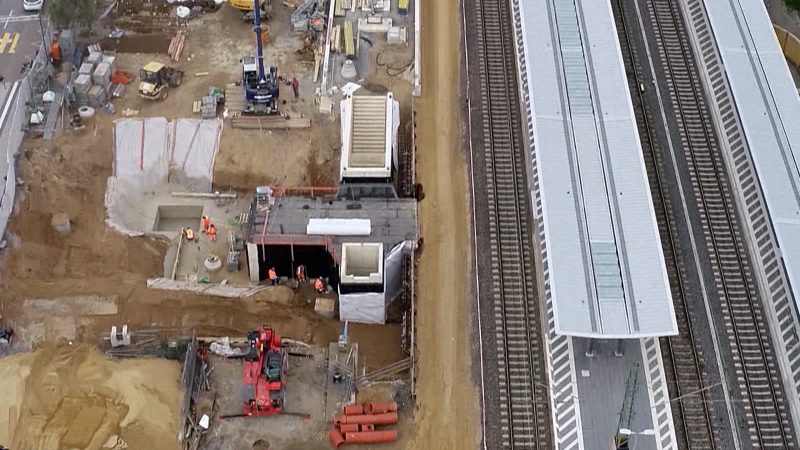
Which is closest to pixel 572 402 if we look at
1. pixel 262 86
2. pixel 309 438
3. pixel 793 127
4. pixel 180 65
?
pixel 309 438

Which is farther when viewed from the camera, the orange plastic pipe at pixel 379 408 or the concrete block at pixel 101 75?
the concrete block at pixel 101 75

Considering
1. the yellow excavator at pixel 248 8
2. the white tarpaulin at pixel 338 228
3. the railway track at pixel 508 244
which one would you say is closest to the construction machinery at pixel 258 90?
the yellow excavator at pixel 248 8

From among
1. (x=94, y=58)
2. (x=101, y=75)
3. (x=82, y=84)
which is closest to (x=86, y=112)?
(x=82, y=84)

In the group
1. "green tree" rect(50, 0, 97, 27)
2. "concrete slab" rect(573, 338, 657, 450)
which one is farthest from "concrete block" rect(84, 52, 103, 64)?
"concrete slab" rect(573, 338, 657, 450)

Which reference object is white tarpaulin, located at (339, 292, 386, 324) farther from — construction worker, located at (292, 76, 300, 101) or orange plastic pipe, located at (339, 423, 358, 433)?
construction worker, located at (292, 76, 300, 101)

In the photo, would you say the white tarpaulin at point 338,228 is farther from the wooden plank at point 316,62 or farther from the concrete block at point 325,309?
the wooden plank at point 316,62

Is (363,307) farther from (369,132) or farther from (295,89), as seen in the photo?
(295,89)

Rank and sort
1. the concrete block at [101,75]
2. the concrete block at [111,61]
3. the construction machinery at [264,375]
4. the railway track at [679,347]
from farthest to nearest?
the concrete block at [111,61], the concrete block at [101,75], the construction machinery at [264,375], the railway track at [679,347]

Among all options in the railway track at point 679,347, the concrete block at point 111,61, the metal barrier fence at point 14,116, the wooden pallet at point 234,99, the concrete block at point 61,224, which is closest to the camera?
the railway track at point 679,347
